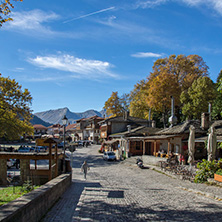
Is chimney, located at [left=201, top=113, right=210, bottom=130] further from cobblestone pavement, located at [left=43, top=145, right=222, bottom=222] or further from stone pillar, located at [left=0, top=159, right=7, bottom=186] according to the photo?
stone pillar, located at [left=0, top=159, right=7, bottom=186]

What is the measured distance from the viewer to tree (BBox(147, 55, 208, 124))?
134ft

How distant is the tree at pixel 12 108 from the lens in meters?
28.8

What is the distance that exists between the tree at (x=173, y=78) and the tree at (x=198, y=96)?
150cm

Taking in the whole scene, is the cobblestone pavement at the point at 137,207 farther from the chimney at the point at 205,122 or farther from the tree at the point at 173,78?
the tree at the point at 173,78

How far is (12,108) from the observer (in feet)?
96.1

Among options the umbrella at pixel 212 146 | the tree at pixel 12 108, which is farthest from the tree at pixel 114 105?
the umbrella at pixel 212 146

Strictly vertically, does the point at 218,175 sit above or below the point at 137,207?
above

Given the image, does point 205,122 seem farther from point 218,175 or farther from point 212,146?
point 218,175

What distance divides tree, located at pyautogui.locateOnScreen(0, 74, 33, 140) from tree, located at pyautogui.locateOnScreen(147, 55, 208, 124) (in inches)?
778

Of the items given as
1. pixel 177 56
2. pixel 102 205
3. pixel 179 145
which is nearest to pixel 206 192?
pixel 102 205

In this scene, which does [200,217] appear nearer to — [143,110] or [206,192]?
[206,192]

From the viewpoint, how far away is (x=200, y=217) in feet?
25.2

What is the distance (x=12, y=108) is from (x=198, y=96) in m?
26.0

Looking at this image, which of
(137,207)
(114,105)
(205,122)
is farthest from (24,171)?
(114,105)
